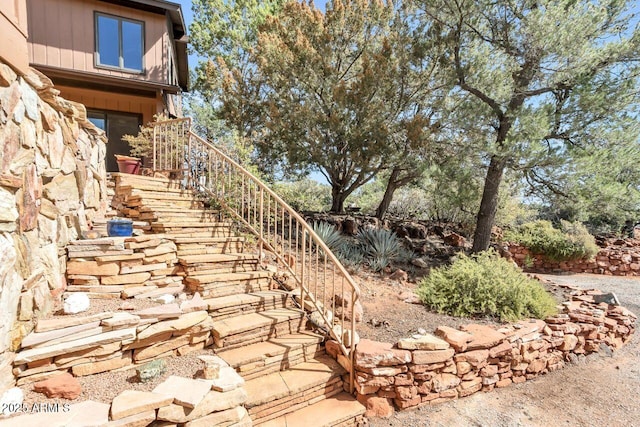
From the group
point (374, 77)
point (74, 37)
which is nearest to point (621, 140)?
point (374, 77)

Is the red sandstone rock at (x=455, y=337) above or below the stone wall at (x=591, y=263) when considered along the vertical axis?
above

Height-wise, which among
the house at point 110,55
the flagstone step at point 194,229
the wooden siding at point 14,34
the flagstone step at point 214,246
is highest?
the house at point 110,55

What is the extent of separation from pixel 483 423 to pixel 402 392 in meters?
0.70

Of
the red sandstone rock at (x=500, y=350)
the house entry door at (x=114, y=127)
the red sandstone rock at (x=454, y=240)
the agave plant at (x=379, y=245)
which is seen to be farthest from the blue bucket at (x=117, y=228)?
the red sandstone rock at (x=454, y=240)

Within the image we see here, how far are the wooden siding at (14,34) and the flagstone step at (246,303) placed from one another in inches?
89.3

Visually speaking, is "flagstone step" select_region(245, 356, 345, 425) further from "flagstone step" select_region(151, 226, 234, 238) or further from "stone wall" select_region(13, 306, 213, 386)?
"flagstone step" select_region(151, 226, 234, 238)

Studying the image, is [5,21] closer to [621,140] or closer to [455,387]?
[455,387]

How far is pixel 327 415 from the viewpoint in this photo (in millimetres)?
2424

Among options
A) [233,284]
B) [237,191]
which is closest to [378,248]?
[237,191]

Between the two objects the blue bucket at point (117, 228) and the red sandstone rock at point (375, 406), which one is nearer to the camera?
the red sandstone rock at point (375, 406)

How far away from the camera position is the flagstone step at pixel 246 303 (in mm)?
2941

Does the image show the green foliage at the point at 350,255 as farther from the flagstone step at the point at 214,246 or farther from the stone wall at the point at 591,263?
the stone wall at the point at 591,263

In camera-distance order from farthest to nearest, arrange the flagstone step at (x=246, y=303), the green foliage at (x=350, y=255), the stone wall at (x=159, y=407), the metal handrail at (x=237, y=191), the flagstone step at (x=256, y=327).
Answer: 1. the green foliage at (x=350, y=255)
2. the metal handrail at (x=237, y=191)
3. the flagstone step at (x=246, y=303)
4. the flagstone step at (x=256, y=327)
5. the stone wall at (x=159, y=407)

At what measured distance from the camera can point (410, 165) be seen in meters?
6.37
